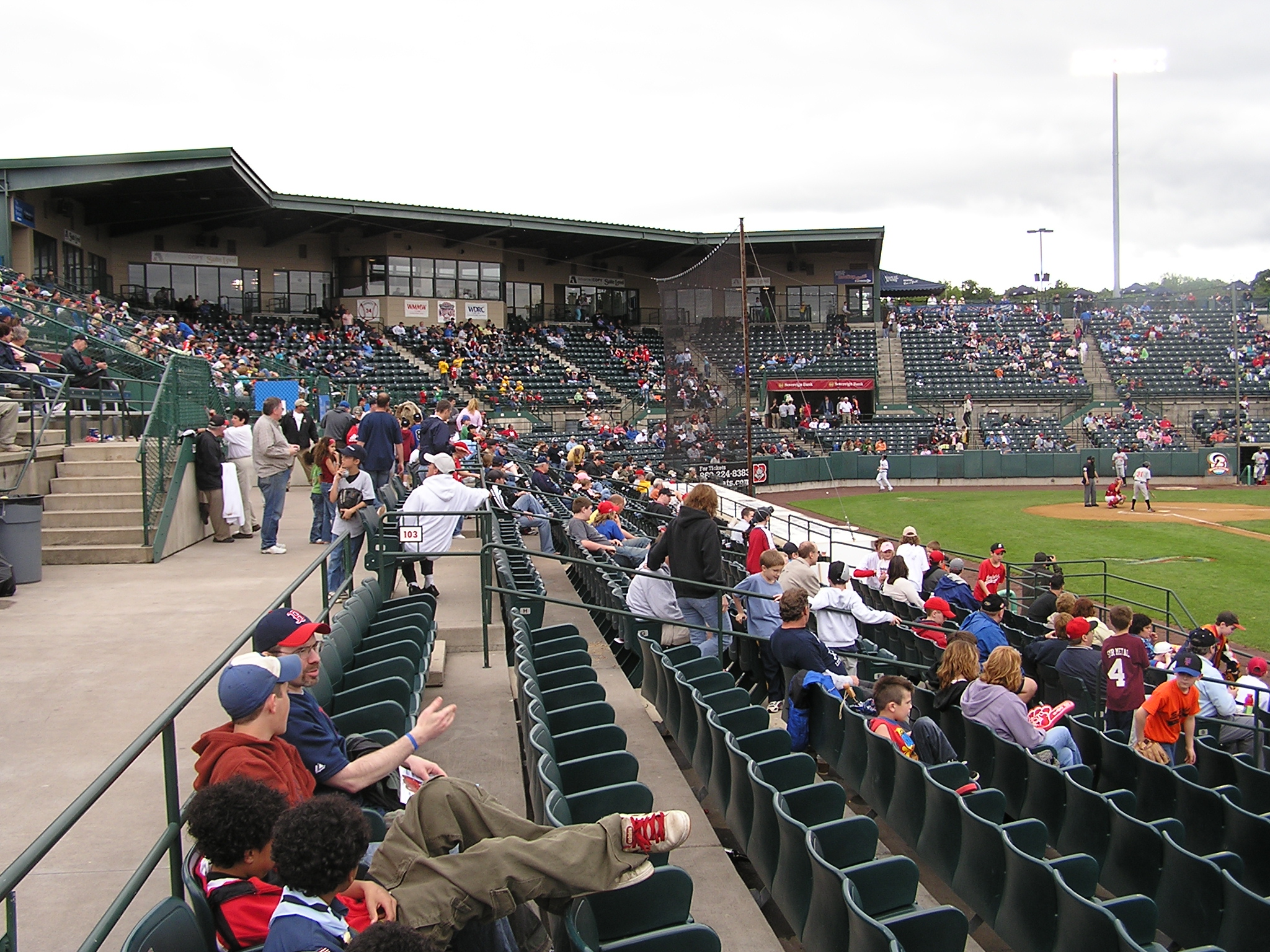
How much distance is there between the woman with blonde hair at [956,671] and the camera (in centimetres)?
680

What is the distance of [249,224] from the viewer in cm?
3766

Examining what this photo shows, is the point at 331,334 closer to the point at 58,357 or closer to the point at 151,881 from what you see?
the point at 58,357

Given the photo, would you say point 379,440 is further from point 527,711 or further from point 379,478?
point 527,711

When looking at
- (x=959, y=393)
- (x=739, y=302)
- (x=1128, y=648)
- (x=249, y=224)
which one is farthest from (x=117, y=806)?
(x=959, y=393)

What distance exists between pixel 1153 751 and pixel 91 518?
10149 mm

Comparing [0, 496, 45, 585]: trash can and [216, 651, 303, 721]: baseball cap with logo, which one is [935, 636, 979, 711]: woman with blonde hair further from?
[0, 496, 45, 585]: trash can

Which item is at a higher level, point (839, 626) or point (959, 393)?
point (959, 393)

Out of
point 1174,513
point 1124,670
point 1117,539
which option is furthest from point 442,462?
point 1174,513

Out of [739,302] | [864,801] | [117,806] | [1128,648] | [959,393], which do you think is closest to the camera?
[117,806]

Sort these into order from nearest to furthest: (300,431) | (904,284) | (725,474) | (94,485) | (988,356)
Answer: (94,485)
(300,431)
(725,474)
(988,356)
(904,284)

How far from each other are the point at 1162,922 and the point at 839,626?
4019mm

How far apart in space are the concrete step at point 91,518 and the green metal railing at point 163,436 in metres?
0.18

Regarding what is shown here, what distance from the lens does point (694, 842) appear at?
5.30 m

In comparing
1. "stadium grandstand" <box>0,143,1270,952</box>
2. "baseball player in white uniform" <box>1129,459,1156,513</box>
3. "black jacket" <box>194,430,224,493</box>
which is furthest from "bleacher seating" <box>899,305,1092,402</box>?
"black jacket" <box>194,430,224,493</box>
